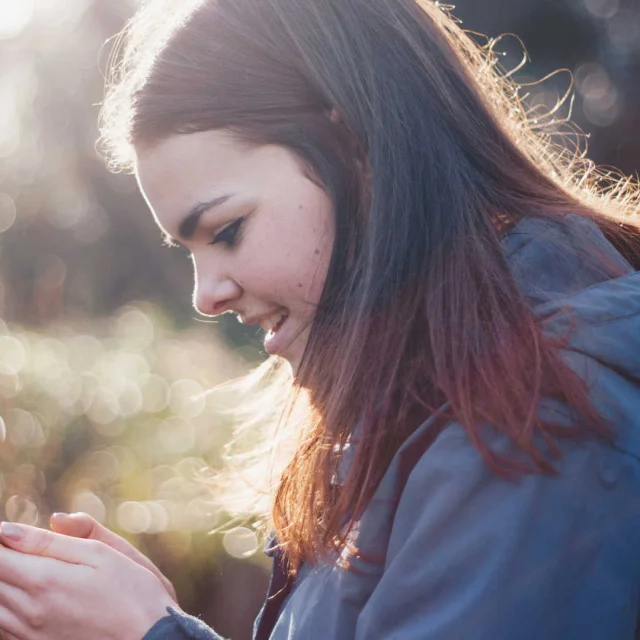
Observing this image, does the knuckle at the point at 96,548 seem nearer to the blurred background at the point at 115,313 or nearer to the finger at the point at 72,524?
the finger at the point at 72,524

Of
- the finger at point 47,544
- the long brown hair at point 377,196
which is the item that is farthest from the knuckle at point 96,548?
the long brown hair at point 377,196

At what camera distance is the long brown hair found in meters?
1.34

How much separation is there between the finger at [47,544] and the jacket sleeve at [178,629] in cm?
19

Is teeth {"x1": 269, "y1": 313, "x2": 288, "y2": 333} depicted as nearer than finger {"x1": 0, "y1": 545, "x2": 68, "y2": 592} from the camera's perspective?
No

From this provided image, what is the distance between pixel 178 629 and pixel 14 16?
768 centimetres

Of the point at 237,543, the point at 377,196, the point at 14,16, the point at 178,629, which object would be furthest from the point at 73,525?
the point at 14,16

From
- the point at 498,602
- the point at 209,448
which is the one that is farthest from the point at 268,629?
the point at 209,448

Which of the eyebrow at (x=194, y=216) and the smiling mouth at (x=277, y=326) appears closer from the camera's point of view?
the eyebrow at (x=194, y=216)

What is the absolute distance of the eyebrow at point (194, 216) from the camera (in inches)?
66.1

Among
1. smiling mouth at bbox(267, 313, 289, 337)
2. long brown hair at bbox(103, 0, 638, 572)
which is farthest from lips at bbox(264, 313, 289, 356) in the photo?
long brown hair at bbox(103, 0, 638, 572)

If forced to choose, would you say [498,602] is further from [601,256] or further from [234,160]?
[234,160]

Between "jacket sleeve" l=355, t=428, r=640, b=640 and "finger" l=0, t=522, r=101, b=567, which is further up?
"jacket sleeve" l=355, t=428, r=640, b=640

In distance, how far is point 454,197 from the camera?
155 cm

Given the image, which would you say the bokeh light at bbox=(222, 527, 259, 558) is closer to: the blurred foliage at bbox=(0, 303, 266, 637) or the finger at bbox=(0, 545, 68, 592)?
the blurred foliage at bbox=(0, 303, 266, 637)
